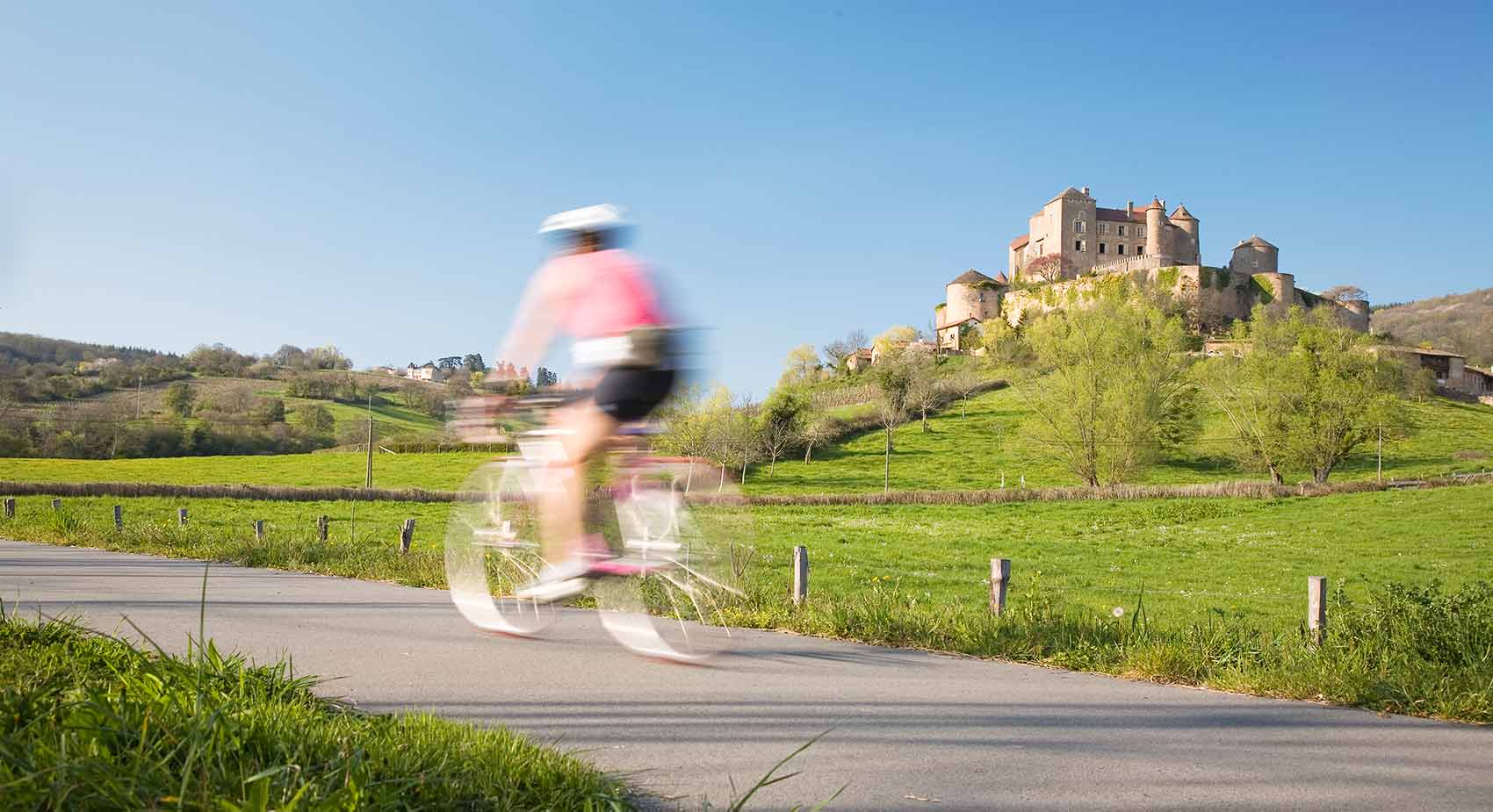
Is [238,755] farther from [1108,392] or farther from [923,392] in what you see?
[923,392]

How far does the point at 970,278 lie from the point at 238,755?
130 metres

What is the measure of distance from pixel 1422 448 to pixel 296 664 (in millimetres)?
68635

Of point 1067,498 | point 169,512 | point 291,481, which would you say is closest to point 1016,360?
point 1067,498

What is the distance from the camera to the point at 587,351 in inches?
166

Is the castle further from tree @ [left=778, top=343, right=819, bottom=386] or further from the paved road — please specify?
the paved road

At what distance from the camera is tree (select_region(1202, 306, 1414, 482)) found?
4794 cm

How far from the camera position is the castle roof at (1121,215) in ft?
402

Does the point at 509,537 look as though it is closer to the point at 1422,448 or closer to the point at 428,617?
the point at 428,617

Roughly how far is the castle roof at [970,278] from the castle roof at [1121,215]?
1582cm

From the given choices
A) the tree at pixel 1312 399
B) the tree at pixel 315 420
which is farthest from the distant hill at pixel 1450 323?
the tree at pixel 315 420

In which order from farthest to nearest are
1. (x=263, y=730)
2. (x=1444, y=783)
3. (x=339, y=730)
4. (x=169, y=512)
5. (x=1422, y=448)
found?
(x=1422, y=448)
(x=169, y=512)
(x=1444, y=783)
(x=339, y=730)
(x=263, y=730)

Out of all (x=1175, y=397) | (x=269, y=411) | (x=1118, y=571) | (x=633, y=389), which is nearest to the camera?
(x=633, y=389)

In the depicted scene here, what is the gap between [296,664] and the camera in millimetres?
3938

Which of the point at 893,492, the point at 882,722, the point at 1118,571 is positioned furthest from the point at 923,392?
the point at 882,722
